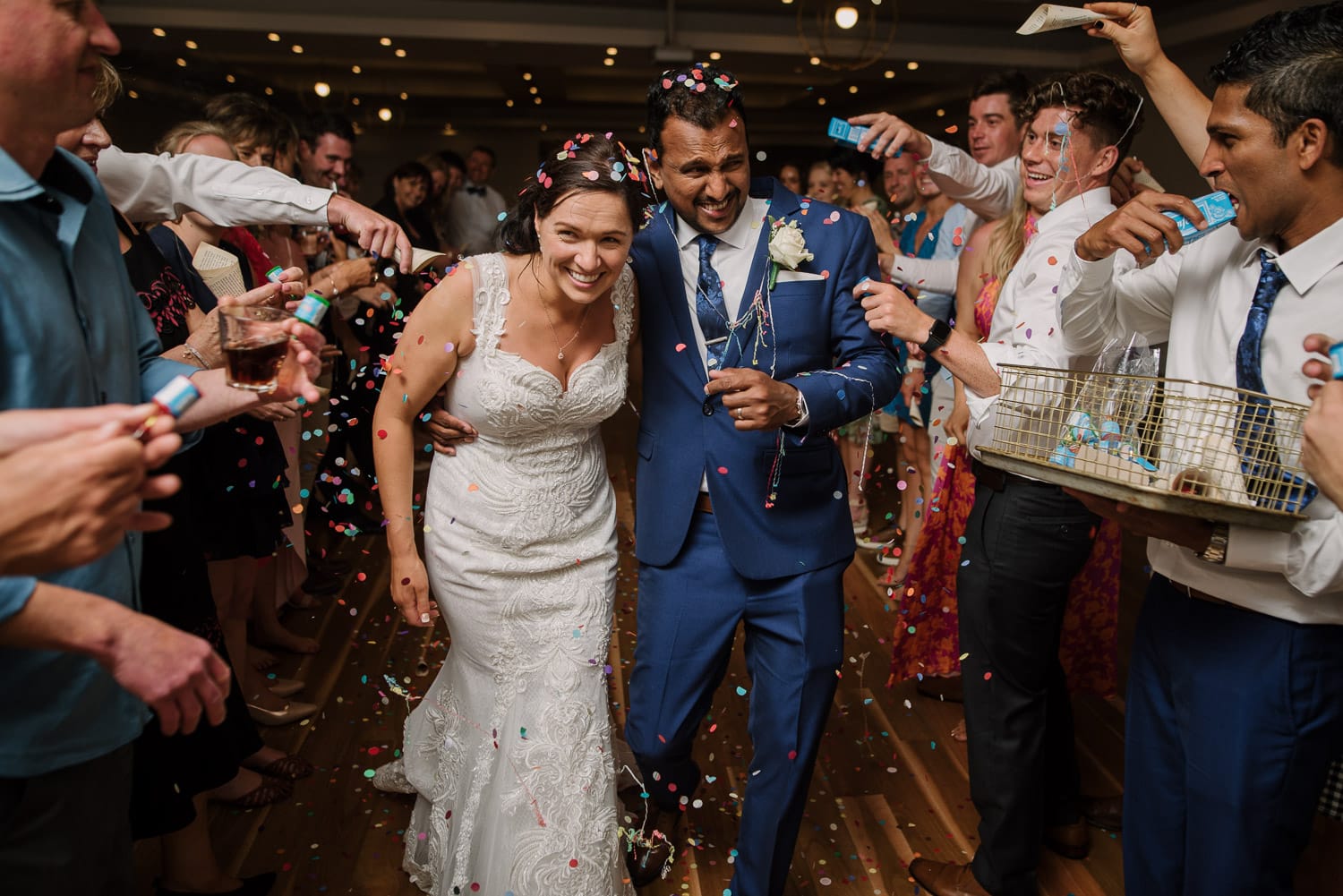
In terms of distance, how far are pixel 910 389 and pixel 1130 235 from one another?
275cm

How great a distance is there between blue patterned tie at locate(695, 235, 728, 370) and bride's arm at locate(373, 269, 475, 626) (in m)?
0.56

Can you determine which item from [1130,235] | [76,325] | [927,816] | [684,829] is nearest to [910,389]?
[927,816]

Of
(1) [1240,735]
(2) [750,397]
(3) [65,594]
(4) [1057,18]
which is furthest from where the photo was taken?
(2) [750,397]

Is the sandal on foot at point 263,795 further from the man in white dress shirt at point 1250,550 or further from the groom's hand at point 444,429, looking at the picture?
the man in white dress shirt at point 1250,550

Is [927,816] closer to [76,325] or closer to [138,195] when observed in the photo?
[76,325]

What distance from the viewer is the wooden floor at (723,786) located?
258cm

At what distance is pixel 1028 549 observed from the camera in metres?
2.33

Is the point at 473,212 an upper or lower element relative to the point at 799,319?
upper

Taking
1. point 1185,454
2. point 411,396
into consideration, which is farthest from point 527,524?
point 1185,454

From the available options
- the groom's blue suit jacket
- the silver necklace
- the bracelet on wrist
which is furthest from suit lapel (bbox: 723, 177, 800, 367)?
the bracelet on wrist

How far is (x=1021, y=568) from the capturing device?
2346 millimetres

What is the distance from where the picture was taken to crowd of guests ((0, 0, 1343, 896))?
1202 millimetres

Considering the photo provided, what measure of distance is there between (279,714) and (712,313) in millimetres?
2098

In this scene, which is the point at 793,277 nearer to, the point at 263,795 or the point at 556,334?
the point at 556,334
